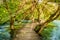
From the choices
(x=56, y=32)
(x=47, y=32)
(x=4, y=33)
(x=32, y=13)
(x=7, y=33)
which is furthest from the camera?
(x=56, y=32)

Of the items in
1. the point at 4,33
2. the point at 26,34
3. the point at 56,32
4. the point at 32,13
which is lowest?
the point at 56,32

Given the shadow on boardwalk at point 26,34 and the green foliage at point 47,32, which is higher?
the shadow on boardwalk at point 26,34

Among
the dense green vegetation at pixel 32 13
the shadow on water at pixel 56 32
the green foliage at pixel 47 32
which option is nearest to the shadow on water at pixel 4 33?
the dense green vegetation at pixel 32 13

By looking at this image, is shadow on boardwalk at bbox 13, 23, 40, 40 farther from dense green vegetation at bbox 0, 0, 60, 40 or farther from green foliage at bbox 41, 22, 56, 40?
green foliage at bbox 41, 22, 56, 40

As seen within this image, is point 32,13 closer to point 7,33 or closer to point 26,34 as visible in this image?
point 26,34

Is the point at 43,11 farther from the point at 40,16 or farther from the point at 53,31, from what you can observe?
the point at 53,31

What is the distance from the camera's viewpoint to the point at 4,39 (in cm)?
429

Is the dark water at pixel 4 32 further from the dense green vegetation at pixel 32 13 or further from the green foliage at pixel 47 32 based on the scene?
the green foliage at pixel 47 32

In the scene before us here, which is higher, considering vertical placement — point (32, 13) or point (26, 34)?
point (32, 13)

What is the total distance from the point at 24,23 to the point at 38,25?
1.25ft

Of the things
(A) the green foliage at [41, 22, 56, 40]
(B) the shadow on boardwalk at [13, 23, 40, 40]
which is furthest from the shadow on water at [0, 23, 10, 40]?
(A) the green foliage at [41, 22, 56, 40]

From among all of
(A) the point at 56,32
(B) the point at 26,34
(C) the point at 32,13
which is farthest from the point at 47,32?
(B) the point at 26,34

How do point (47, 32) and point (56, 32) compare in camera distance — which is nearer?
point (47, 32)

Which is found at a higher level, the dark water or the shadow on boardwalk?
the shadow on boardwalk
